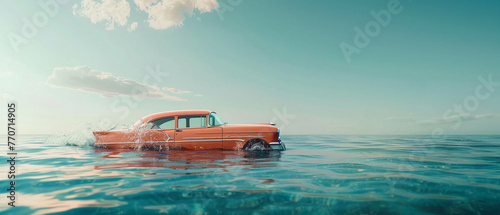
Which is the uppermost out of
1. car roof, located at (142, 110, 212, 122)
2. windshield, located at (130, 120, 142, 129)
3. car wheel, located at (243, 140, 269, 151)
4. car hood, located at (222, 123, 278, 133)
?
car roof, located at (142, 110, 212, 122)

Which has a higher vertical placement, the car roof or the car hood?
the car roof

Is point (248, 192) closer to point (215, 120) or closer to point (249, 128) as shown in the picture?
point (249, 128)

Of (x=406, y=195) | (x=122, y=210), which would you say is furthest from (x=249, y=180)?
(x=406, y=195)

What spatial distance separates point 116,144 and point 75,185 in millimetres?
5692

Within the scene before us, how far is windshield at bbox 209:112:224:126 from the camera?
917 cm

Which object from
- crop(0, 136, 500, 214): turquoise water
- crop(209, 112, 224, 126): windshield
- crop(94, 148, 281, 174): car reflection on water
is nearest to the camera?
crop(0, 136, 500, 214): turquoise water

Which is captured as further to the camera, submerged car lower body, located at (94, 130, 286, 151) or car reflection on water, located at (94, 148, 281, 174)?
submerged car lower body, located at (94, 130, 286, 151)

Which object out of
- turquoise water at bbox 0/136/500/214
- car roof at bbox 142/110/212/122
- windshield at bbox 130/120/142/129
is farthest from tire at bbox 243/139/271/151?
windshield at bbox 130/120/142/129

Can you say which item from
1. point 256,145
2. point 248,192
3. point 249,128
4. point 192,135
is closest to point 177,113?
point 192,135

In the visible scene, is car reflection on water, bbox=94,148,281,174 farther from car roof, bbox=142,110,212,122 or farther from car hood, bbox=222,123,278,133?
car roof, bbox=142,110,212,122

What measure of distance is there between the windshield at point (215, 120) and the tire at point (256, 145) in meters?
1.29

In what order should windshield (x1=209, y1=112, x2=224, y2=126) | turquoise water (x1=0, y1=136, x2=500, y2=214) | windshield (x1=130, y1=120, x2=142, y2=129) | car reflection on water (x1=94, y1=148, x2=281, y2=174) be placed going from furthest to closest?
windshield (x1=130, y1=120, x2=142, y2=129)
windshield (x1=209, y1=112, x2=224, y2=126)
car reflection on water (x1=94, y1=148, x2=281, y2=174)
turquoise water (x1=0, y1=136, x2=500, y2=214)

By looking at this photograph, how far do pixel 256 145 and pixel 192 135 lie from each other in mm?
2233

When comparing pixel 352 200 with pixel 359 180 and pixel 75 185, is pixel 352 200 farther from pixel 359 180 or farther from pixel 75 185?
pixel 75 185
